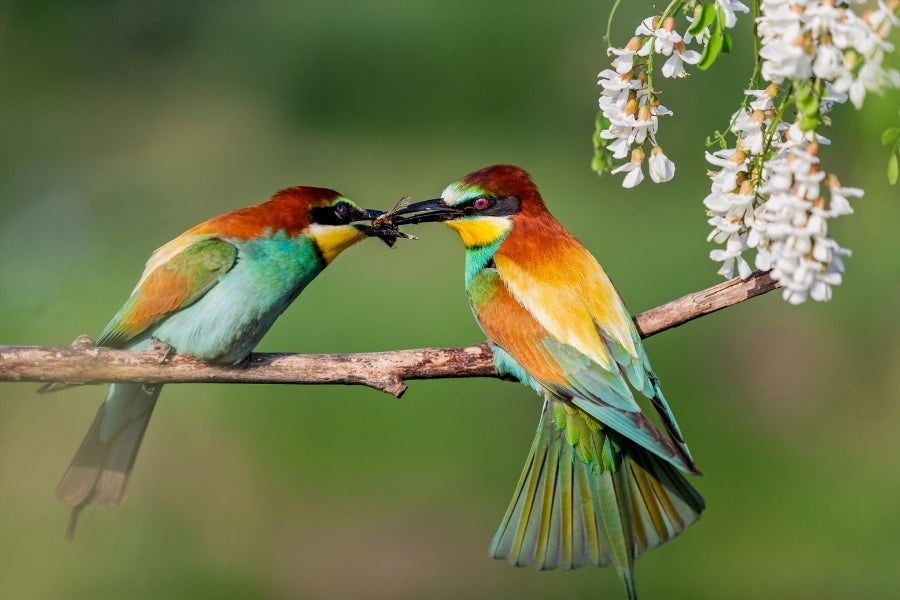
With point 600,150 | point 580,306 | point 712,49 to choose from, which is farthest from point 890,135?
point 580,306

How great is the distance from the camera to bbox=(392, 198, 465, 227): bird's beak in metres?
2.09

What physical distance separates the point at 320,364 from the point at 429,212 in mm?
411

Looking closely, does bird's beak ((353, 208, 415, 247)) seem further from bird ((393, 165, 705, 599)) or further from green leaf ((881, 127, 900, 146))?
green leaf ((881, 127, 900, 146))

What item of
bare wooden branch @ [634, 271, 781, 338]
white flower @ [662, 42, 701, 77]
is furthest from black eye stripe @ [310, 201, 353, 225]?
white flower @ [662, 42, 701, 77]

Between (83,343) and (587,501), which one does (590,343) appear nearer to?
(587,501)

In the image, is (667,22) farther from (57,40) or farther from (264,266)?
(57,40)

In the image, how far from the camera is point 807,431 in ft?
13.2

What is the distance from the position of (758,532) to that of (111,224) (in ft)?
10.5

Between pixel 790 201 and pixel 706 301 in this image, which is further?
pixel 706 301

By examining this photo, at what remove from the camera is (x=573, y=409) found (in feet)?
→ 6.26

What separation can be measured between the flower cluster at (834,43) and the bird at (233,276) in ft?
3.99

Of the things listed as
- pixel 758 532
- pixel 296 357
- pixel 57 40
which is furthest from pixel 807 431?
pixel 57 40

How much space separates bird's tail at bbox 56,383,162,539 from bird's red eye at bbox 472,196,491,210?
2.48 ft

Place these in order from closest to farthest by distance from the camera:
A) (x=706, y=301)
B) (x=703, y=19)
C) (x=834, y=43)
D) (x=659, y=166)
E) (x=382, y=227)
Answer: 1. (x=834, y=43)
2. (x=703, y=19)
3. (x=659, y=166)
4. (x=706, y=301)
5. (x=382, y=227)
